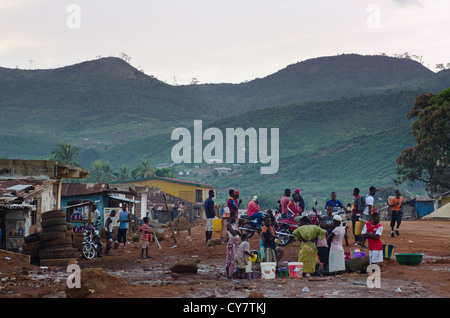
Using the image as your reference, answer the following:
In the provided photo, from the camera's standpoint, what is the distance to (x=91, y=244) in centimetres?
2069

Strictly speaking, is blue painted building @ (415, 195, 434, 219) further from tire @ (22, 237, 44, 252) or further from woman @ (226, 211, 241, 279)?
woman @ (226, 211, 241, 279)

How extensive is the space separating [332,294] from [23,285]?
760 centimetres

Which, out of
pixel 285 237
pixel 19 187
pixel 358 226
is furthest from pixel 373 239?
pixel 19 187

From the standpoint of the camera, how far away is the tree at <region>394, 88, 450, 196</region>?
5150cm

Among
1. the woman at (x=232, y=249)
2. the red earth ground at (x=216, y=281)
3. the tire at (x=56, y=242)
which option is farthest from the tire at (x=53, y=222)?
the woman at (x=232, y=249)

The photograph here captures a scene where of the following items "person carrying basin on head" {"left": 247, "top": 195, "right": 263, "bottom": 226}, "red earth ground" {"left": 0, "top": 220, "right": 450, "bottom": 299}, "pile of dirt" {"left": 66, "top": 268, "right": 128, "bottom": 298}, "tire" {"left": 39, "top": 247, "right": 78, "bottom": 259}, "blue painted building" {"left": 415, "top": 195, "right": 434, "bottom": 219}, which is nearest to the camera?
"pile of dirt" {"left": 66, "top": 268, "right": 128, "bottom": 298}

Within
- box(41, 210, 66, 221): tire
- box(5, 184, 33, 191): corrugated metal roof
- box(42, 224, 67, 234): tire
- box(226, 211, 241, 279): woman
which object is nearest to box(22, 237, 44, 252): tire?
box(42, 224, 67, 234): tire

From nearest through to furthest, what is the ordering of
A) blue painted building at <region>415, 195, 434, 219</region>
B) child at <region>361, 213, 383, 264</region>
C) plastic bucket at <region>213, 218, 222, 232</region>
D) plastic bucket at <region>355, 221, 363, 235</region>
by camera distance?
child at <region>361, 213, 383, 264</region>
plastic bucket at <region>355, 221, 363, 235</region>
plastic bucket at <region>213, 218, 222, 232</region>
blue painted building at <region>415, 195, 434, 219</region>

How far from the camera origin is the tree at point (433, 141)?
5150 centimetres

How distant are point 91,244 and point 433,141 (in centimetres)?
4048

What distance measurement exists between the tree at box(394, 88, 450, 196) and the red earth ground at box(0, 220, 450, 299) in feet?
108

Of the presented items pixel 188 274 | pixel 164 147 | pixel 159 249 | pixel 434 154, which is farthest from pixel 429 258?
pixel 164 147
